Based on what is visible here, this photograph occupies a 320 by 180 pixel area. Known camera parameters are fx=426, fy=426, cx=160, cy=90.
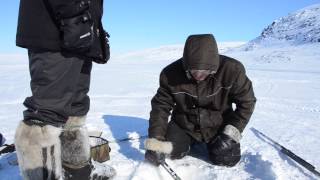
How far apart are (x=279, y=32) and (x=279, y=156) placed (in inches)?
Result: 4361

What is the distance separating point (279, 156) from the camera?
361 cm

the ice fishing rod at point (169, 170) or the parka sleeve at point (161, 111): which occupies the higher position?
the parka sleeve at point (161, 111)

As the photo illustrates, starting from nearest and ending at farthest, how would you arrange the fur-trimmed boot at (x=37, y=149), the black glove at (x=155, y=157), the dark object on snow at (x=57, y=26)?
1. the dark object on snow at (x=57, y=26)
2. the fur-trimmed boot at (x=37, y=149)
3. the black glove at (x=155, y=157)

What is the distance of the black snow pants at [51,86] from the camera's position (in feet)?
6.90

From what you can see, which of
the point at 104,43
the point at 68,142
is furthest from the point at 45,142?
the point at 104,43

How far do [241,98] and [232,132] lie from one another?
11.3 inches

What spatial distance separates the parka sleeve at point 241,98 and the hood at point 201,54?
0.24 metres

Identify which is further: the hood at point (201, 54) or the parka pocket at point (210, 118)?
the parka pocket at point (210, 118)

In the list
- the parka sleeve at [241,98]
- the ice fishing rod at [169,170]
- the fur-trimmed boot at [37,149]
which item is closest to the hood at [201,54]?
the parka sleeve at [241,98]

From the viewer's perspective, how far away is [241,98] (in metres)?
3.49

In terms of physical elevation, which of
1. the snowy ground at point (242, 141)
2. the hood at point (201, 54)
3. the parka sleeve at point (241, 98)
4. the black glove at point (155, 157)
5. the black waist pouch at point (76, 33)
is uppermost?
the black waist pouch at point (76, 33)

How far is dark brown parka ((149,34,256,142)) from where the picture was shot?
3326mm

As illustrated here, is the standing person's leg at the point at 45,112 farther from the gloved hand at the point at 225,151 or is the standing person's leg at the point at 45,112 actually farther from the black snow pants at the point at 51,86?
the gloved hand at the point at 225,151

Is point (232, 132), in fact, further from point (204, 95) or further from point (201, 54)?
point (201, 54)
